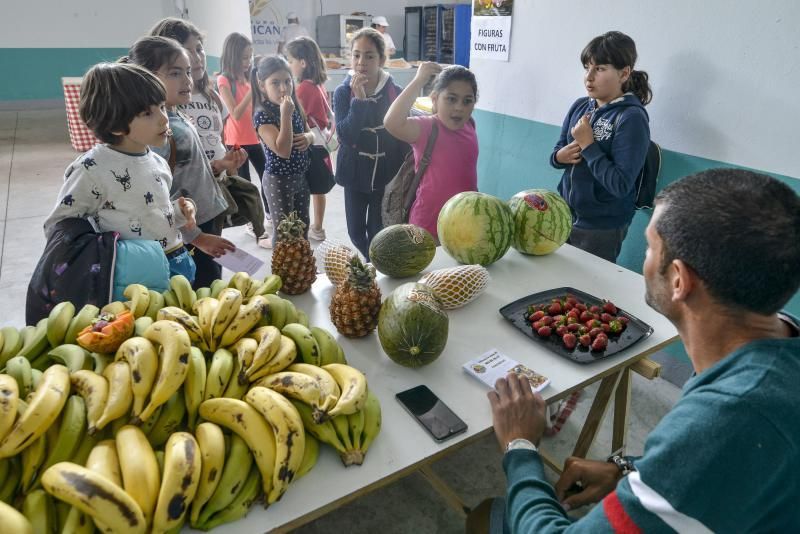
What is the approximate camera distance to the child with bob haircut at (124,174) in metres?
1.58

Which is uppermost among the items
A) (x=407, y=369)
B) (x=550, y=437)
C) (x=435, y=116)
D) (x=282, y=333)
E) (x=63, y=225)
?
(x=435, y=116)

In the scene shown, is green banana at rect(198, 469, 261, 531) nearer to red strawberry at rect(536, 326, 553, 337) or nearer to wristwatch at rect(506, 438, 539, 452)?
wristwatch at rect(506, 438, 539, 452)

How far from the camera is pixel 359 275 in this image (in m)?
1.51

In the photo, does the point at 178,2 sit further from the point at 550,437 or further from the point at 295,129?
the point at 550,437

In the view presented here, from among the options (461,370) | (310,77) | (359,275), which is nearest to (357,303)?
(359,275)

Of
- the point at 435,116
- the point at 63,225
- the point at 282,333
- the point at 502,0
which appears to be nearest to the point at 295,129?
the point at 435,116

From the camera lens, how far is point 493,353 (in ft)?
4.88

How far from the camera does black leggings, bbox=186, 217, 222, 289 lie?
7.52ft

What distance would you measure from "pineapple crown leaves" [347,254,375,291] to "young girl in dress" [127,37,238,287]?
2.09ft

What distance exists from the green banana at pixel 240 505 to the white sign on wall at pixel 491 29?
11.1 feet

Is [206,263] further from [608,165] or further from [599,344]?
[608,165]

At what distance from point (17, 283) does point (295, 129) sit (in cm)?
236

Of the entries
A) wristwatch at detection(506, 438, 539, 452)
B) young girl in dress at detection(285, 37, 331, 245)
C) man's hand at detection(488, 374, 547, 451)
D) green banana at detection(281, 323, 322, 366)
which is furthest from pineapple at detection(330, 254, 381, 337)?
young girl in dress at detection(285, 37, 331, 245)

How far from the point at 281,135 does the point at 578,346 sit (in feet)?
7.76
